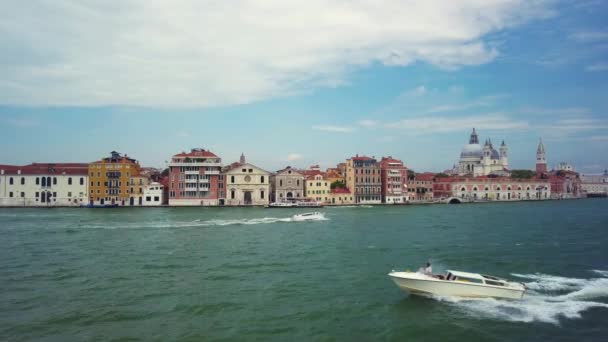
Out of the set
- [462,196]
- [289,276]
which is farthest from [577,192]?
[289,276]

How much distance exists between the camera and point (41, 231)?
110 ft

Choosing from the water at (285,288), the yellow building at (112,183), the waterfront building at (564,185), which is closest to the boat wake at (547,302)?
the water at (285,288)

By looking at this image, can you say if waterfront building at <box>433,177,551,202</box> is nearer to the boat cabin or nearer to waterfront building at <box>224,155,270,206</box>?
waterfront building at <box>224,155,270,206</box>

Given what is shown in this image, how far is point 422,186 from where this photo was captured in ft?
287

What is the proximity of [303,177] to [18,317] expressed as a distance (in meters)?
61.9

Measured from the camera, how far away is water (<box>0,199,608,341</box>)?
39.8ft

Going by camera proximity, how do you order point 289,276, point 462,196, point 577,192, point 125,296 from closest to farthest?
point 125,296 < point 289,276 < point 462,196 < point 577,192

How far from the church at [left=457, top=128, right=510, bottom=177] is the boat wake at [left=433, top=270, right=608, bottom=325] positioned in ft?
361

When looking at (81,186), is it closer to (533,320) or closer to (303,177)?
(303,177)

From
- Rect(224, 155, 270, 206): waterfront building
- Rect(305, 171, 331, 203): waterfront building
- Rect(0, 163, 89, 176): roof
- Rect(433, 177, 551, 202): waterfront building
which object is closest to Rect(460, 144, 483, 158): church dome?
Rect(433, 177, 551, 202): waterfront building

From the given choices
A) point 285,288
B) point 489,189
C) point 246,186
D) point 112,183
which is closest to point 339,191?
point 246,186

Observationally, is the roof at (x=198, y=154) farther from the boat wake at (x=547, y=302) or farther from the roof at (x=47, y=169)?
the boat wake at (x=547, y=302)

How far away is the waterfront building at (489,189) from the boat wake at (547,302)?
74118mm

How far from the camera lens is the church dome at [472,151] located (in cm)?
13162
